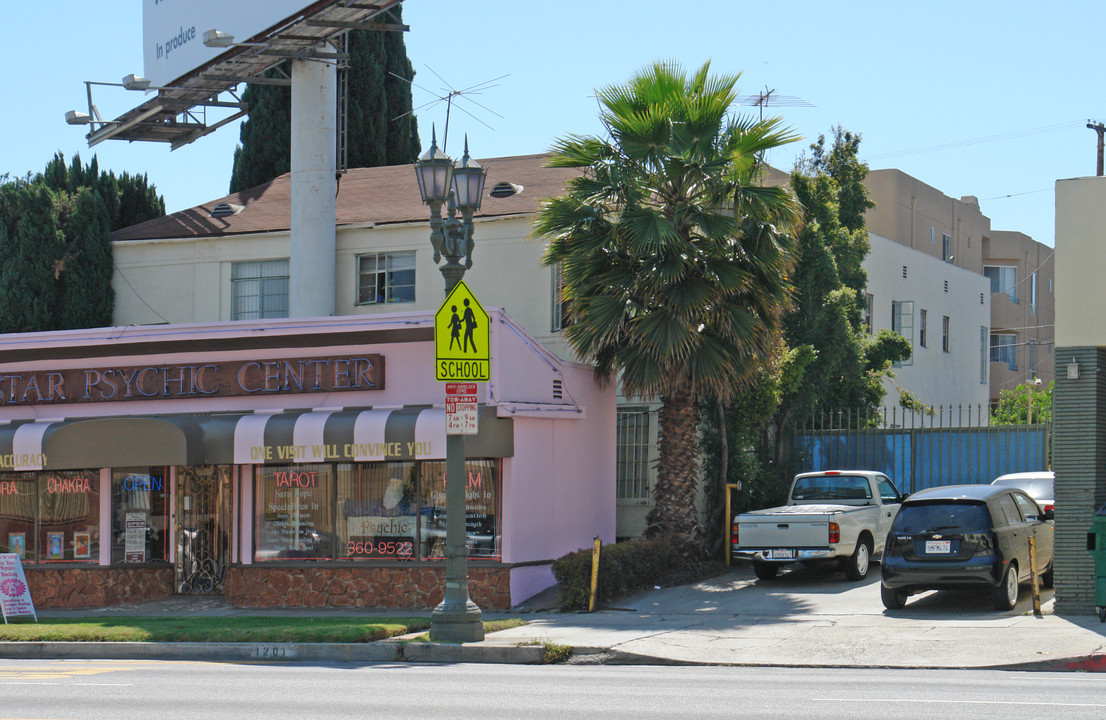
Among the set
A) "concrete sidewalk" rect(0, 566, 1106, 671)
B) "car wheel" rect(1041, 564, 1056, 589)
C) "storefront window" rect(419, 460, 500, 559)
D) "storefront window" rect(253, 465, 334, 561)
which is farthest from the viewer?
"storefront window" rect(253, 465, 334, 561)

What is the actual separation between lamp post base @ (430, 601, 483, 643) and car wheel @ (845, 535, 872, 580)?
7.23 metres

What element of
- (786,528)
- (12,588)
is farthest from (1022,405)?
(12,588)

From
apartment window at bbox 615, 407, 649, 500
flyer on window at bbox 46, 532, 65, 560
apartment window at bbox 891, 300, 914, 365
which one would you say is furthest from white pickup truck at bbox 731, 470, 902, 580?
apartment window at bbox 891, 300, 914, 365

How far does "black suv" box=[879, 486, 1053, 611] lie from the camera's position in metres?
16.4

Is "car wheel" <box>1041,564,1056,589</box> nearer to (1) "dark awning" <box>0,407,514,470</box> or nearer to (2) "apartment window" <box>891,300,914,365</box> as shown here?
(1) "dark awning" <box>0,407,514,470</box>

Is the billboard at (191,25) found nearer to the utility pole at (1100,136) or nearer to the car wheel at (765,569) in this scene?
the car wheel at (765,569)

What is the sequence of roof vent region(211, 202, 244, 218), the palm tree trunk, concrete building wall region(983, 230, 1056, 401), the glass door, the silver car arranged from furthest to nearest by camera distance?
concrete building wall region(983, 230, 1056, 401) → roof vent region(211, 202, 244, 218) → the glass door → the palm tree trunk → the silver car

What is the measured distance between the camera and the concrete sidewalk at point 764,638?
13.9 metres

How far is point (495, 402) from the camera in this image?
63.2 feet

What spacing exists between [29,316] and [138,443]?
29.5 feet

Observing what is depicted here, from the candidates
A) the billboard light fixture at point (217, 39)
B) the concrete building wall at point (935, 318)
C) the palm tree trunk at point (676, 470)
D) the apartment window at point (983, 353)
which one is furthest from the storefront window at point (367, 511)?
the apartment window at point (983, 353)

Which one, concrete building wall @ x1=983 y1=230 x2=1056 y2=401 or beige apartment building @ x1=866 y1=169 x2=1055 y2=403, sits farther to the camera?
concrete building wall @ x1=983 y1=230 x2=1056 y2=401

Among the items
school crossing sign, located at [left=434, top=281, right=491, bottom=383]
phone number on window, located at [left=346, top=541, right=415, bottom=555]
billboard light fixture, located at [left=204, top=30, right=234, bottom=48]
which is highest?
billboard light fixture, located at [left=204, top=30, right=234, bottom=48]

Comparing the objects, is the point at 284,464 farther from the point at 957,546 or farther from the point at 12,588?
the point at 957,546
